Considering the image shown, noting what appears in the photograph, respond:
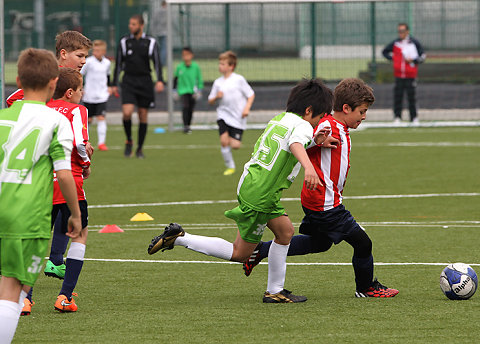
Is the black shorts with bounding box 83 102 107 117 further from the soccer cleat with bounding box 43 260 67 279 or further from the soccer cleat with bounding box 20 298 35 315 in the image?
the soccer cleat with bounding box 20 298 35 315

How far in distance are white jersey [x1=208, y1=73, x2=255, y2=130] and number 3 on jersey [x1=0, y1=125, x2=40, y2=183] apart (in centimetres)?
957

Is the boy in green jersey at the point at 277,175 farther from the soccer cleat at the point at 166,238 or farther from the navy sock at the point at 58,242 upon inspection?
the navy sock at the point at 58,242

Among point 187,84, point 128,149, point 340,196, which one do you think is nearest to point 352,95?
point 340,196

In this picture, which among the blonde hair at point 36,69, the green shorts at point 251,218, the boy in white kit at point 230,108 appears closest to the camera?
the blonde hair at point 36,69

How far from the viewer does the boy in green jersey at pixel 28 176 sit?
15.0 ft

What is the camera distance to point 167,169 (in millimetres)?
14828

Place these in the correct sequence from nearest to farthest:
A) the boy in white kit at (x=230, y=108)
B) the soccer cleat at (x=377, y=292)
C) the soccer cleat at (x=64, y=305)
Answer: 1. the soccer cleat at (x=64, y=305)
2. the soccer cleat at (x=377, y=292)
3. the boy in white kit at (x=230, y=108)

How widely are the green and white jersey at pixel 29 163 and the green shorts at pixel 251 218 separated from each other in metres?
1.85

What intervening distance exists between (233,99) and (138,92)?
8.38 feet

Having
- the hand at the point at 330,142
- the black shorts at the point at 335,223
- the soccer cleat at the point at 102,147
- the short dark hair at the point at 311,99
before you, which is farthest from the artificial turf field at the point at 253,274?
the soccer cleat at the point at 102,147

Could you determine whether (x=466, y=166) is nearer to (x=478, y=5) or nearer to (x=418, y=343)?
(x=418, y=343)

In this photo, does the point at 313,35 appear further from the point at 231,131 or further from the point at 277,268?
the point at 277,268

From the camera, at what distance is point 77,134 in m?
5.82

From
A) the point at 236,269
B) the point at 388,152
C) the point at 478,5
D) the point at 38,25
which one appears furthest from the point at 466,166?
the point at 38,25
